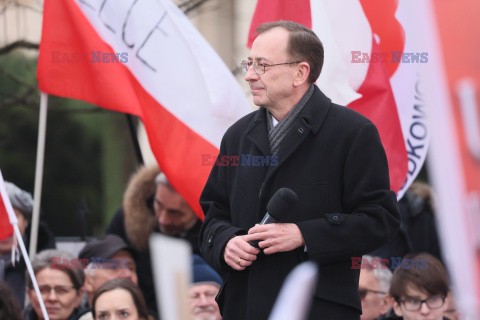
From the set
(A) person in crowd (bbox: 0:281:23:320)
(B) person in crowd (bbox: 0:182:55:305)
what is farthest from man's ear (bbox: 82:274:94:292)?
(A) person in crowd (bbox: 0:281:23:320)

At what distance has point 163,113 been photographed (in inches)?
223

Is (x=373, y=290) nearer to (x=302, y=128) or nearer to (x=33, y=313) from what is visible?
(x=33, y=313)

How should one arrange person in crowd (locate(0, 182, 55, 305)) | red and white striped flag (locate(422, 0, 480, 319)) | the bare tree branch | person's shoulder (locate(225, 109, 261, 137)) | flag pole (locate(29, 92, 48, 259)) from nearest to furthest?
red and white striped flag (locate(422, 0, 480, 319)) → person's shoulder (locate(225, 109, 261, 137)) → flag pole (locate(29, 92, 48, 259)) → person in crowd (locate(0, 182, 55, 305)) → the bare tree branch

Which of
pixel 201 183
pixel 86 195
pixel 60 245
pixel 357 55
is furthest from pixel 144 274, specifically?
pixel 86 195

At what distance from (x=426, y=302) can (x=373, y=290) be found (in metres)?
0.52

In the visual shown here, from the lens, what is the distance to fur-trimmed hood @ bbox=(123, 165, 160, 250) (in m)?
5.96

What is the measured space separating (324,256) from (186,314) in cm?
196

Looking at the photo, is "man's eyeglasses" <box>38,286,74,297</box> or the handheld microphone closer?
the handheld microphone

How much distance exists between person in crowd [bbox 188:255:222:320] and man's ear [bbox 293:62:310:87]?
231cm

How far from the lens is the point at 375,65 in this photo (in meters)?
5.27
